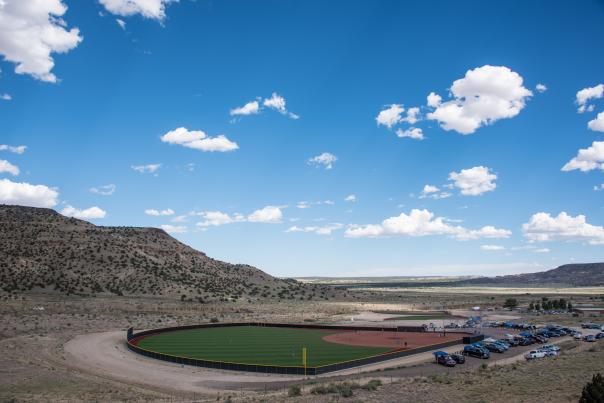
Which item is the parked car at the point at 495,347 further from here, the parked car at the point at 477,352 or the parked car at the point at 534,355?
the parked car at the point at 534,355

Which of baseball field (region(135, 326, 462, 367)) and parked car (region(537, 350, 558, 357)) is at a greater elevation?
parked car (region(537, 350, 558, 357))

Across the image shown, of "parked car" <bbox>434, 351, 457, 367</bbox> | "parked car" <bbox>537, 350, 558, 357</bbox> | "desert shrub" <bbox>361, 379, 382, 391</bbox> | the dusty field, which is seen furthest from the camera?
"parked car" <bbox>537, 350, 558, 357</bbox>

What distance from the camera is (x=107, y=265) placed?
430 feet

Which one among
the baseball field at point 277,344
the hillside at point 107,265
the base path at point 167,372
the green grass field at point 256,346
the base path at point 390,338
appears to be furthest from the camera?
the hillside at point 107,265

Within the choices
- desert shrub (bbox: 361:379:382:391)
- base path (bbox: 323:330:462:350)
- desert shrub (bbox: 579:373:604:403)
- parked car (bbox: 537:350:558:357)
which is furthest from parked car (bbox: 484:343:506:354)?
desert shrub (bbox: 579:373:604:403)

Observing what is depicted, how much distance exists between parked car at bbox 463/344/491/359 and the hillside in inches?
3298

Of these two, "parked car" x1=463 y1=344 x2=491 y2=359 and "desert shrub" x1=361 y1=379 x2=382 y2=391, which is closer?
"desert shrub" x1=361 y1=379 x2=382 y2=391

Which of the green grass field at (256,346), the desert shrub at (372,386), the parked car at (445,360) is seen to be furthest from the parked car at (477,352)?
the desert shrub at (372,386)

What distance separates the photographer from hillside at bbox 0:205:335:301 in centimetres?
11375

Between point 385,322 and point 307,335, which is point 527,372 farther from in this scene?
point 385,322

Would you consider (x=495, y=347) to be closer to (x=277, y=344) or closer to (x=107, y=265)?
(x=277, y=344)

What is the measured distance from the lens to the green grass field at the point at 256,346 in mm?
50250

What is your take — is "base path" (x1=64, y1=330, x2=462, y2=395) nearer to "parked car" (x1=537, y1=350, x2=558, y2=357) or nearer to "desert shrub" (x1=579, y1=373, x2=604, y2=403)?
"parked car" (x1=537, y1=350, x2=558, y2=357)

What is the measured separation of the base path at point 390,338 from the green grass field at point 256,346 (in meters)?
2.54
